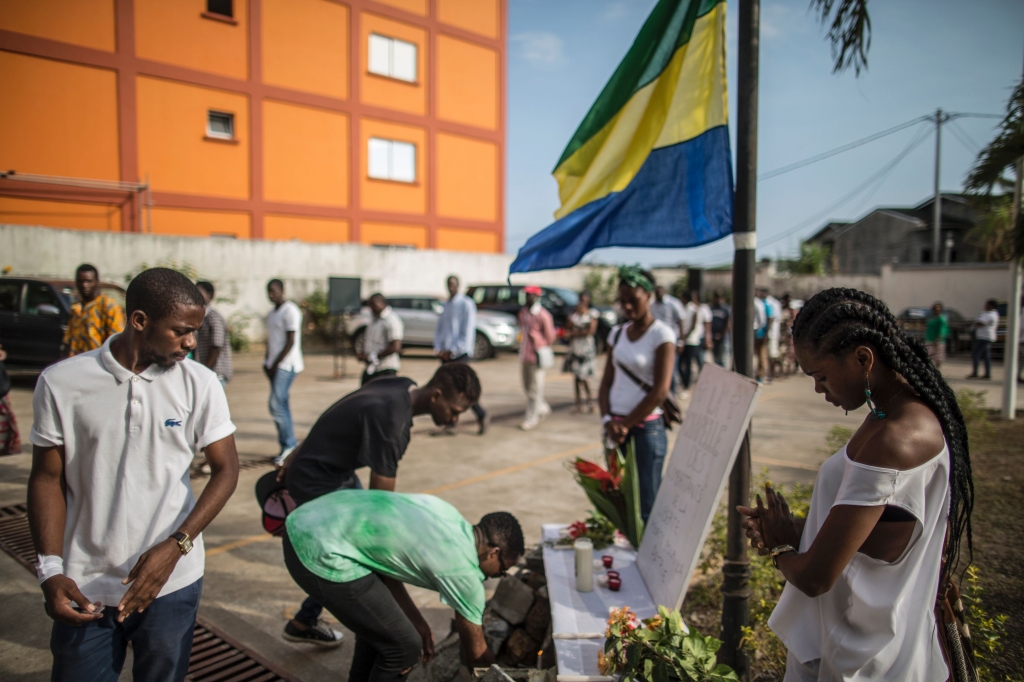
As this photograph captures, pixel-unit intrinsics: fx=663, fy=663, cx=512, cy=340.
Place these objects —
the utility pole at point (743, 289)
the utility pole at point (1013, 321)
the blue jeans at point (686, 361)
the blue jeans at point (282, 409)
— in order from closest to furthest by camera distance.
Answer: the utility pole at point (743, 289) < the blue jeans at point (282, 409) < the utility pole at point (1013, 321) < the blue jeans at point (686, 361)

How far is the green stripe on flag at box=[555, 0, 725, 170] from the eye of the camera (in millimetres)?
3420

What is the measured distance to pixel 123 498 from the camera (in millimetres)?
2111

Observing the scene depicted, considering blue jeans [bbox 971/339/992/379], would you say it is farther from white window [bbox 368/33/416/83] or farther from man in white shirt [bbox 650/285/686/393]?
white window [bbox 368/33/416/83]

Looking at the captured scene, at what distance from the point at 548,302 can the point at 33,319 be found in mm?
10909

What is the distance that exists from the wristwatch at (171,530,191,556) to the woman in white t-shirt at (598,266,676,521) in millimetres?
2554

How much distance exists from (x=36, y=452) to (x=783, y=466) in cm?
696

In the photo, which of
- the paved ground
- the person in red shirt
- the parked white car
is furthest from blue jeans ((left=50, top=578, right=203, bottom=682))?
the parked white car

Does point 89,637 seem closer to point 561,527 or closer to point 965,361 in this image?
point 561,527

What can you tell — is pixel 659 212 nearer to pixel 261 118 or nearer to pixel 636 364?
pixel 636 364

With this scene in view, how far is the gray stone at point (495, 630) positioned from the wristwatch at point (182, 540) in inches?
64.8

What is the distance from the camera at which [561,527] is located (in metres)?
4.07

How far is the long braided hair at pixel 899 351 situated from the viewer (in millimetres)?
1685

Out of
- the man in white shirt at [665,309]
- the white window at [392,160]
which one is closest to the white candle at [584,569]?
the man in white shirt at [665,309]

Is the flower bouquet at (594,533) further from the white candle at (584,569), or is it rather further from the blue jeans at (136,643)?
the blue jeans at (136,643)
